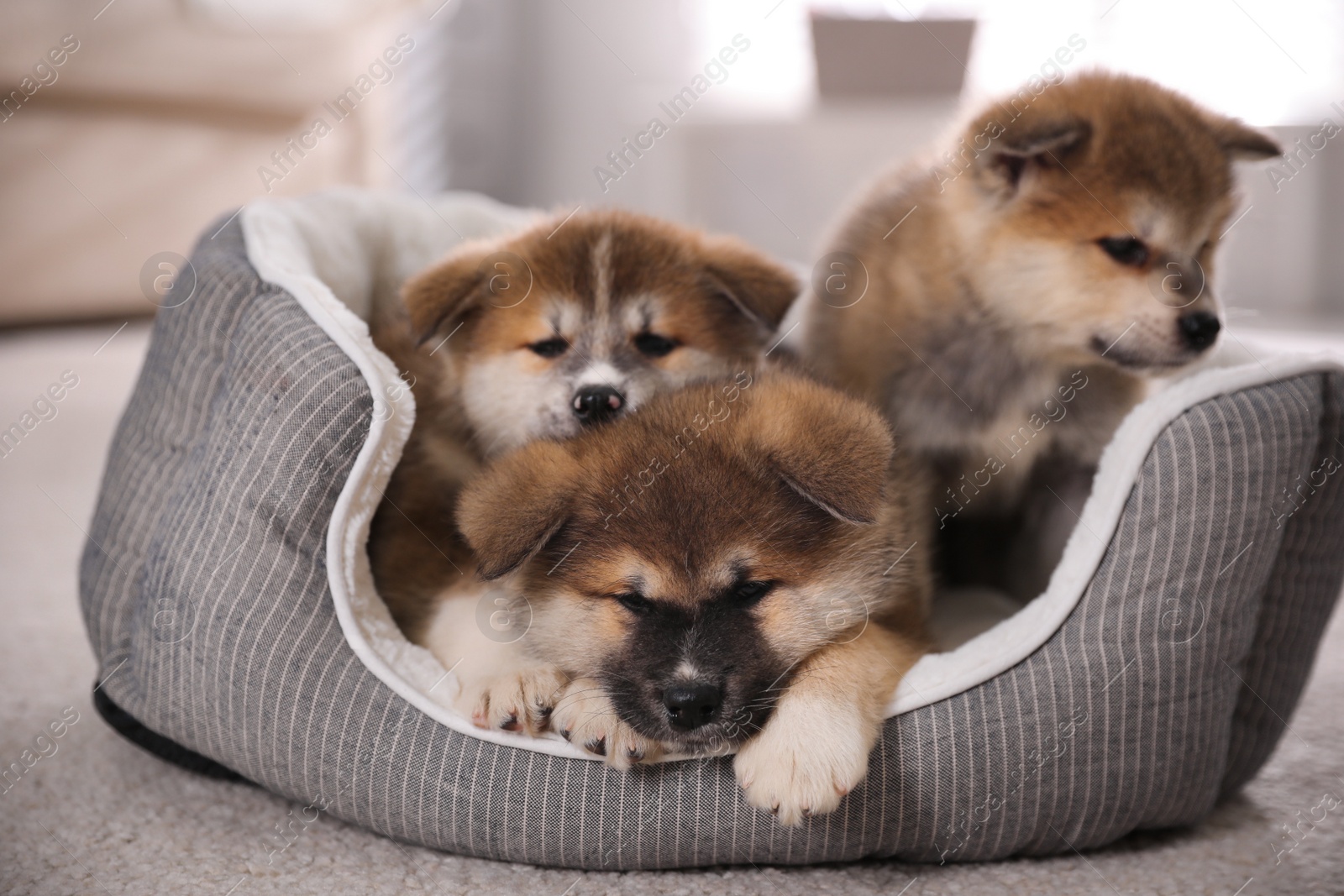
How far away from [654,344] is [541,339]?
0.19 meters

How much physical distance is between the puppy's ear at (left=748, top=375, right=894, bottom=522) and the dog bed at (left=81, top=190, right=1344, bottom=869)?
0.95 feet

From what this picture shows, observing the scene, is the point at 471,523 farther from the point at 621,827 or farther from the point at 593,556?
the point at 621,827

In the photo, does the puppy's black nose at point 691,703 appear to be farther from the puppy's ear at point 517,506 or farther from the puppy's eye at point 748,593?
the puppy's ear at point 517,506

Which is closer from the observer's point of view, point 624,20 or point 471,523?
point 471,523

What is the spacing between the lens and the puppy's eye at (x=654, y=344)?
189 cm

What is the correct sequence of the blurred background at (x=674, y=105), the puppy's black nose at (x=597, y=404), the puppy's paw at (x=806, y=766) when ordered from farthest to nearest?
the blurred background at (x=674, y=105) → the puppy's black nose at (x=597, y=404) → the puppy's paw at (x=806, y=766)

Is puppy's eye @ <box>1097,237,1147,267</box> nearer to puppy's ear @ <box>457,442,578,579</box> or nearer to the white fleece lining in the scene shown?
the white fleece lining

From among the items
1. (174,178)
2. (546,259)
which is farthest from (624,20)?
(546,259)

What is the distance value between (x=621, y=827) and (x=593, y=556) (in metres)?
0.34

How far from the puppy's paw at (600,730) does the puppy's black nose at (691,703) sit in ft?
0.23

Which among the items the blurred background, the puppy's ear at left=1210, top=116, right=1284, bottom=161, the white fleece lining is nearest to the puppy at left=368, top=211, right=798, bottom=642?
the white fleece lining

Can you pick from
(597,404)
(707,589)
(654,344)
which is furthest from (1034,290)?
(707,589)

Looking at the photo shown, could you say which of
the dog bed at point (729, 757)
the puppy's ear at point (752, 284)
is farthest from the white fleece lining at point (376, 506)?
the puppy's ear at point (752, 284)

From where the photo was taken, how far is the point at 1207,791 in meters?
1.55
